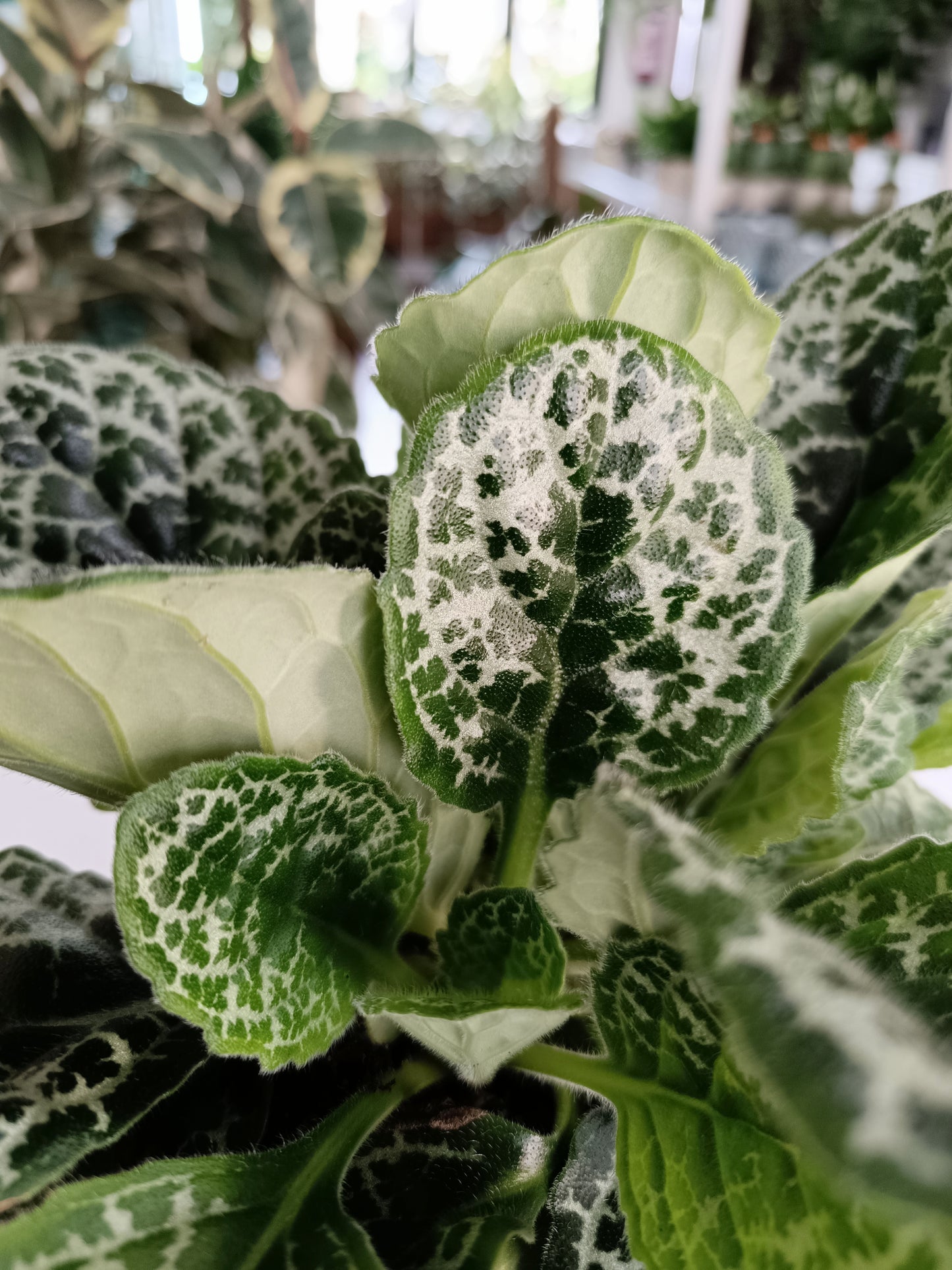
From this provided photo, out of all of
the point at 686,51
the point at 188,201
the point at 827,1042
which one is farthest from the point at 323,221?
the point at 686,51

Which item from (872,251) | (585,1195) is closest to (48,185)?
(872,251)

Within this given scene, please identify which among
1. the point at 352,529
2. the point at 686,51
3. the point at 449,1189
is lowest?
the point at 449,1189

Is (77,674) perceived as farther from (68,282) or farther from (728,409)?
(68,282)

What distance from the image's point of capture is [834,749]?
0.93 feet

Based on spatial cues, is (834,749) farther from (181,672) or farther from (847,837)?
(181,672)

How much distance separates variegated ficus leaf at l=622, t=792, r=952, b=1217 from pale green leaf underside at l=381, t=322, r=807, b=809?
0.09 meters

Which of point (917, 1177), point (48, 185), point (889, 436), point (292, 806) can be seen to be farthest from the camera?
point (48, 185)

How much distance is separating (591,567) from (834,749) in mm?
113

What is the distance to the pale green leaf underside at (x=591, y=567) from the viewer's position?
0.20 m

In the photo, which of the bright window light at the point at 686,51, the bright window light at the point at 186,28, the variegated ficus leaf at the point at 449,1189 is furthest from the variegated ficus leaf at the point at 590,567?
the bright window light at the point at 186,28

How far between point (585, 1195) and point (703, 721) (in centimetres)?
13

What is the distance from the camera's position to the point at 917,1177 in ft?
0.36

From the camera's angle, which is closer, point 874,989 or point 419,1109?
point 874,989

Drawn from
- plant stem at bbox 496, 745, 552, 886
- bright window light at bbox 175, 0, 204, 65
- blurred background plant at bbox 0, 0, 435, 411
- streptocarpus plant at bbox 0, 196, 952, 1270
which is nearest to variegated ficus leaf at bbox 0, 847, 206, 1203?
streptocarpus plant at bbox 0, 196, 952, 1270
